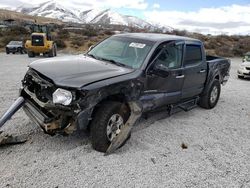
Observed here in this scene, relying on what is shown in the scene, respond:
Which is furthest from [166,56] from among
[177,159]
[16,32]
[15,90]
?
[16,32]

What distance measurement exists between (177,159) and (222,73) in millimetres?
4320

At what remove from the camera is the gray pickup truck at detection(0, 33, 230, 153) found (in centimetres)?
390

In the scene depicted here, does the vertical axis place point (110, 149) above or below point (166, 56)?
below

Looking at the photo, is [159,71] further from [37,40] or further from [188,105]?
[37,40]

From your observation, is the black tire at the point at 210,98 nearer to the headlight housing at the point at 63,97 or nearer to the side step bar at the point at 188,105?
the side step bar at the point at 188,105

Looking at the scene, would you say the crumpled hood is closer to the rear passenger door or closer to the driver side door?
the driver side door

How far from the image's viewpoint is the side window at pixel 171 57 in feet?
17.2

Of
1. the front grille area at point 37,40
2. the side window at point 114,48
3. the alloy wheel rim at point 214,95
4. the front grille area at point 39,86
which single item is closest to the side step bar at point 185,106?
the alloy wheel rim at point 214,95

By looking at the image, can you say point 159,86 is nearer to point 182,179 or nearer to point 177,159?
point 177,159

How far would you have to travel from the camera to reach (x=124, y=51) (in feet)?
17.5

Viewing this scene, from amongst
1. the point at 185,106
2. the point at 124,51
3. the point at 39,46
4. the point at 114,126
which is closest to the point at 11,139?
the point at 114,126

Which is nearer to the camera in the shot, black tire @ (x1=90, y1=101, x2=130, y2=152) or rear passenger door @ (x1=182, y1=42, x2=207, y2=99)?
black tire @ (x1=90, y1=101, x2=130, y2=152)

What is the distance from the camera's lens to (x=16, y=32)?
34.8 meters

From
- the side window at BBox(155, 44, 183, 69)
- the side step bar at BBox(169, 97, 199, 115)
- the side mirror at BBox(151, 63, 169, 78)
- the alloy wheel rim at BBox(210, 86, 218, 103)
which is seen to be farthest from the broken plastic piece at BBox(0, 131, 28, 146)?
the alloy wheel rim at BBox(210, 86, 218, 103)
